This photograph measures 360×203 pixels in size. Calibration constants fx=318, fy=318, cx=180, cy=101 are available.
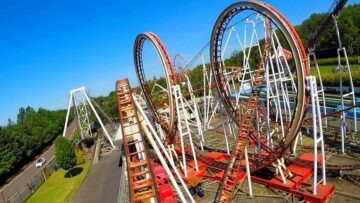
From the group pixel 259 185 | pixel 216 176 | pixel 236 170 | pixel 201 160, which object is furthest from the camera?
pixel 201 160

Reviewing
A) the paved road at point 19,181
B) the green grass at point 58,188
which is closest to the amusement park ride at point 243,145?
the green grass at point 58,188

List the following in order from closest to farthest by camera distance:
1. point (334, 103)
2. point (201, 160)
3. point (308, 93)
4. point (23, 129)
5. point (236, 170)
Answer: point (308, 93) → point (236, 170) → point (201, 160) → point (334, 103) → point (23, 129)

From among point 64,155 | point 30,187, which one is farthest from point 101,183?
point 30,187

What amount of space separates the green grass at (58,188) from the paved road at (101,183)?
2.20 ft

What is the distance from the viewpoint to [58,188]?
92.7ft

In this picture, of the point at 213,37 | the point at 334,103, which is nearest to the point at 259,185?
the point at 213,37

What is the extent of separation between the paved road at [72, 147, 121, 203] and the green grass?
2.20 feet

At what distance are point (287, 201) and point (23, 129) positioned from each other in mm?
47998

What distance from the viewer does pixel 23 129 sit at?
171 feet

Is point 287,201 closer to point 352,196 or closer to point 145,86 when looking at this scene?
point 352,196

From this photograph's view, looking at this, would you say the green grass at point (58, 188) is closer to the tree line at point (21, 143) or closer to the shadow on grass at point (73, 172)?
the shadow on grass at point (73, 172)

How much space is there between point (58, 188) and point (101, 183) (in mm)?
4879

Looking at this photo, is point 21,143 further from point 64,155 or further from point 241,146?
point 241,146

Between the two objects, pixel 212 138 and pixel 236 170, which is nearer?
pixel 236 170
